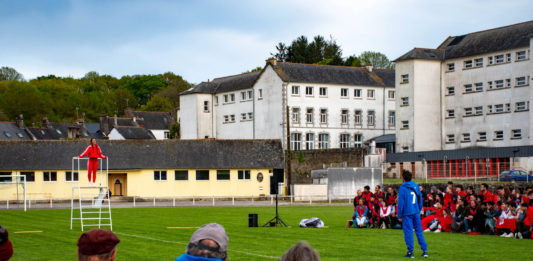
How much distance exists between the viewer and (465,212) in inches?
824

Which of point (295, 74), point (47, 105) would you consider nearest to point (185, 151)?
point (295, 74)

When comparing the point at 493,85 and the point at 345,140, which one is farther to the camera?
the point at 345,140

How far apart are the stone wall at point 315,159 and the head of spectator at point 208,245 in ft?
199

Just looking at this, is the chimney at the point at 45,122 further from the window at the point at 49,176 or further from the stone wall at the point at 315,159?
the stone wall at the point at 315,159

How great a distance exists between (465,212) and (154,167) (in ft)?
133

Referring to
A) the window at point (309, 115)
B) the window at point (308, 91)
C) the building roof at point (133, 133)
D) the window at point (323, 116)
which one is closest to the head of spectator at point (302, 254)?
the window at point (309, 115)

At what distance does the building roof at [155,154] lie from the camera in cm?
5672

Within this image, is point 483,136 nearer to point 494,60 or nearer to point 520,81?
point 520,81

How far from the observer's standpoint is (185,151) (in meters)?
60.3

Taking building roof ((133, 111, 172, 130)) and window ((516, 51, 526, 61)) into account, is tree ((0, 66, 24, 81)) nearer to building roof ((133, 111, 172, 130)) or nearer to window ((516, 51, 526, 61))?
building roof ((133, 111, 172, 130))

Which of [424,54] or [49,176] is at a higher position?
[424,54]

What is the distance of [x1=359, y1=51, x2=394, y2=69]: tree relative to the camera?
11353 centimetres

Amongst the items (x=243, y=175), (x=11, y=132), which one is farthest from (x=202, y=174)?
(x=11, y=132)

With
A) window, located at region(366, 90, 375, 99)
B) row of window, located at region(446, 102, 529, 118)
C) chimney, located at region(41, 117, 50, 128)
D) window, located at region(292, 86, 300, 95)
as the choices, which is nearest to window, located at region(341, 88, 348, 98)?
window, located at region(366, 90, 375, 99)
